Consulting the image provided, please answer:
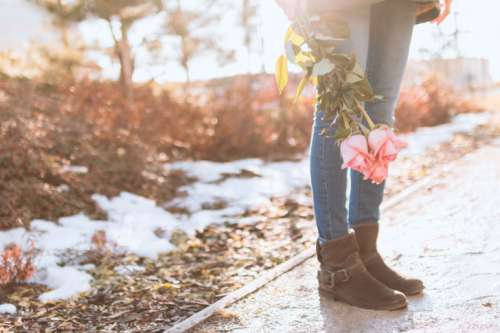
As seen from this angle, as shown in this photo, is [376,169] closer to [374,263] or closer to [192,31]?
[374,263]

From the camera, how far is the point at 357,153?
5.36ft

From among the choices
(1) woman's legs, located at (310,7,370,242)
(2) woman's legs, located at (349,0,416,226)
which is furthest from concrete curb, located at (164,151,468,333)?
(2) woman's legs, located at (349,0,416,226)

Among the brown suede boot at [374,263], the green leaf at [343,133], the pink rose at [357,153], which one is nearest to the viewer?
the pink rose at [357,153]

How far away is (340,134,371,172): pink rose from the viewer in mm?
1634

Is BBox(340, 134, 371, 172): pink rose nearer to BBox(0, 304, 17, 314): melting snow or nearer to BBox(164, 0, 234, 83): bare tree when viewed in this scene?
BBox(0, 304, 17, 314): melting snow

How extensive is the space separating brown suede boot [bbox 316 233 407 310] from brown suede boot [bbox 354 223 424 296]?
11 cm

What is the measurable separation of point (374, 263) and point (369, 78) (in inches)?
27.2

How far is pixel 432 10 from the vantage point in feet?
7.42

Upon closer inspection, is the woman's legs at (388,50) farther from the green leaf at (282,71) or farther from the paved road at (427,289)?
the paved road at (427,289)

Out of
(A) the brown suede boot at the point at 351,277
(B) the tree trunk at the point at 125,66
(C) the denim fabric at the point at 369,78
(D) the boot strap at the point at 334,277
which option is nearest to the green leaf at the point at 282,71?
(C) the denim fabric at the point at 369,78

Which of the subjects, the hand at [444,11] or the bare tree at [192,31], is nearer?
the hand at [444,11]

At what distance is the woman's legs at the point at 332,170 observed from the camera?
205 centimetres

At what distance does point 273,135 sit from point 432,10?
5.39m

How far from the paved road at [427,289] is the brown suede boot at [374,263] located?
6cm
